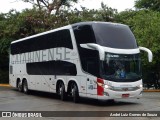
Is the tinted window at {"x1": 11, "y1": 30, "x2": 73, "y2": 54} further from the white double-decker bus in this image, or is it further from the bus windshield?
the bus windshield

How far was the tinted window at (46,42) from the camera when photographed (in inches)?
746

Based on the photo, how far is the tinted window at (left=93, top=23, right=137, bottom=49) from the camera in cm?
1673

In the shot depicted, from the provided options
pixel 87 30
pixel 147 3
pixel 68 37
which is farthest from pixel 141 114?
pixel 147 3

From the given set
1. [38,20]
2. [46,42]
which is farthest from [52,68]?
[38,20]

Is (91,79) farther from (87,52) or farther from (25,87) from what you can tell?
(25,87)

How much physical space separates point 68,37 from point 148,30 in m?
11.8

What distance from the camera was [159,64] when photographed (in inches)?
1176

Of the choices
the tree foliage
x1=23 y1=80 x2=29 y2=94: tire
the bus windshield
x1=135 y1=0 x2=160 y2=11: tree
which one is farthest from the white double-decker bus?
x1=135 y1=0 x2=160 y2=11: tree

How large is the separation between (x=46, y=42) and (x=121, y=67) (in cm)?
610

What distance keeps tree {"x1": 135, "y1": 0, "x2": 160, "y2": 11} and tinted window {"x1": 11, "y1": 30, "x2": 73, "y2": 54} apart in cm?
2728

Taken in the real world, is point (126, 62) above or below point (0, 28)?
below

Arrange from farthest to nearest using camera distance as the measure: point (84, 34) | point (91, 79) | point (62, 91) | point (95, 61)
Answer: point (62, 91), point (84, 34), point (91, 79), point (95, 61)

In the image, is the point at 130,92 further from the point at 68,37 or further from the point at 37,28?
the point at 37,28

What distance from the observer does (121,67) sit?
54.7 ft
